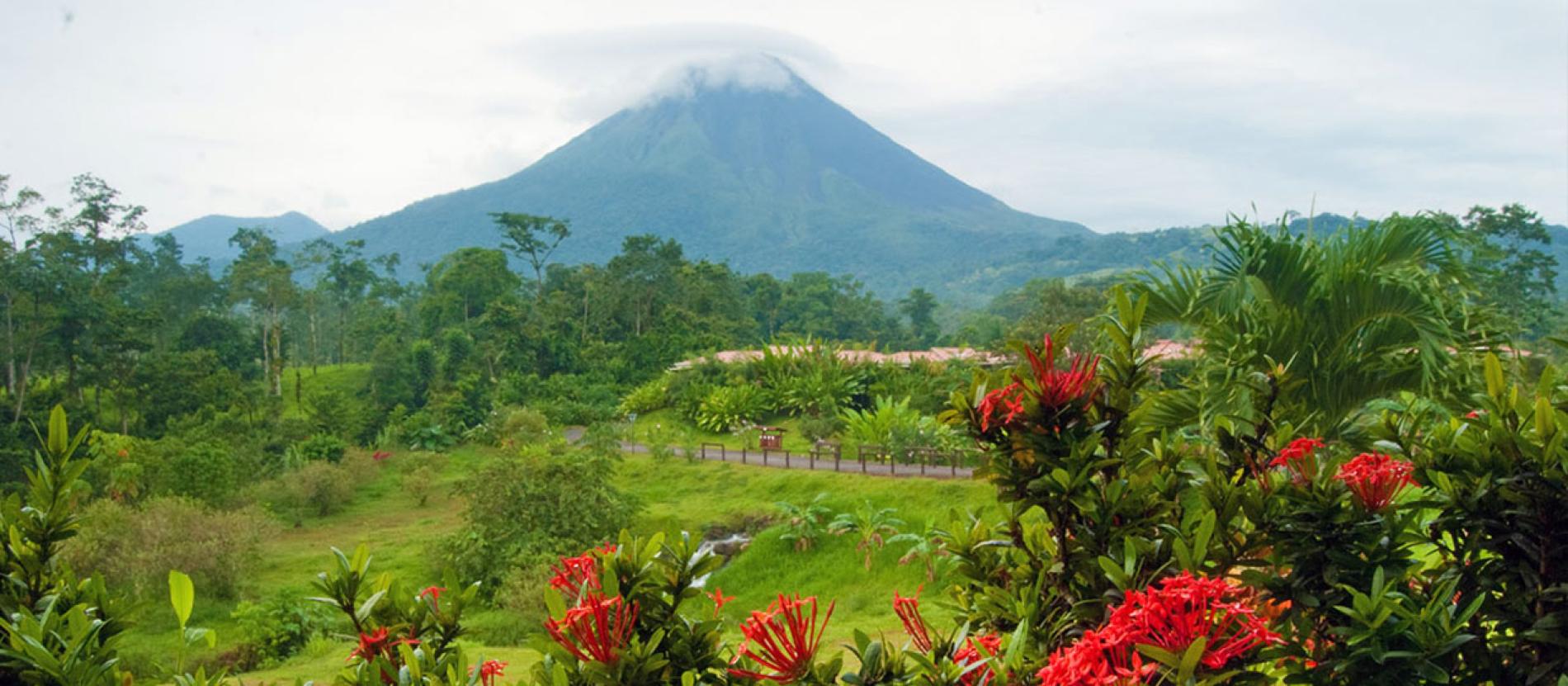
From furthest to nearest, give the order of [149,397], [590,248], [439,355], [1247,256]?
[590,248], [439,355], [149,397], [1247,256]

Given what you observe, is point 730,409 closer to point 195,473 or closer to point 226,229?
point 195,473

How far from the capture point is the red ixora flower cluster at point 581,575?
1.47 meters

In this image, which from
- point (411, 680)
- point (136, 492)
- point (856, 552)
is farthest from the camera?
point (136, 492)

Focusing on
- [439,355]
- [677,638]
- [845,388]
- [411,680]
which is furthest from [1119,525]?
[439,355]

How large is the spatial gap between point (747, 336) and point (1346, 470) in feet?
108

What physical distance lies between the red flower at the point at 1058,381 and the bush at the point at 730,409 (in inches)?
720

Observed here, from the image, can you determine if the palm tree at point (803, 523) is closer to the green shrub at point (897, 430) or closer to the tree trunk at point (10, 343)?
the green shrub at point (897, 430)

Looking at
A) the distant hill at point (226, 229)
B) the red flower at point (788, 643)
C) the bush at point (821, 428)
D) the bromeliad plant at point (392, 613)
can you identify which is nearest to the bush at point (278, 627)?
the bromeliad plant at point (392, 613)

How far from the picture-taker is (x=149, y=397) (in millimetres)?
19984

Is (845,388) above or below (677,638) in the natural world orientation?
below

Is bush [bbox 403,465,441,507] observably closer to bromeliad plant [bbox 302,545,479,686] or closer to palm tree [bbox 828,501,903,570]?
palm tree [bbox 828,501,903,570]

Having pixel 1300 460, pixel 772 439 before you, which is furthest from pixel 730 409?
pixel 1300 460

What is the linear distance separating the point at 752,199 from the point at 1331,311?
130 meters

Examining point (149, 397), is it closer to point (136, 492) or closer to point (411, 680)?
point (136, 492)
